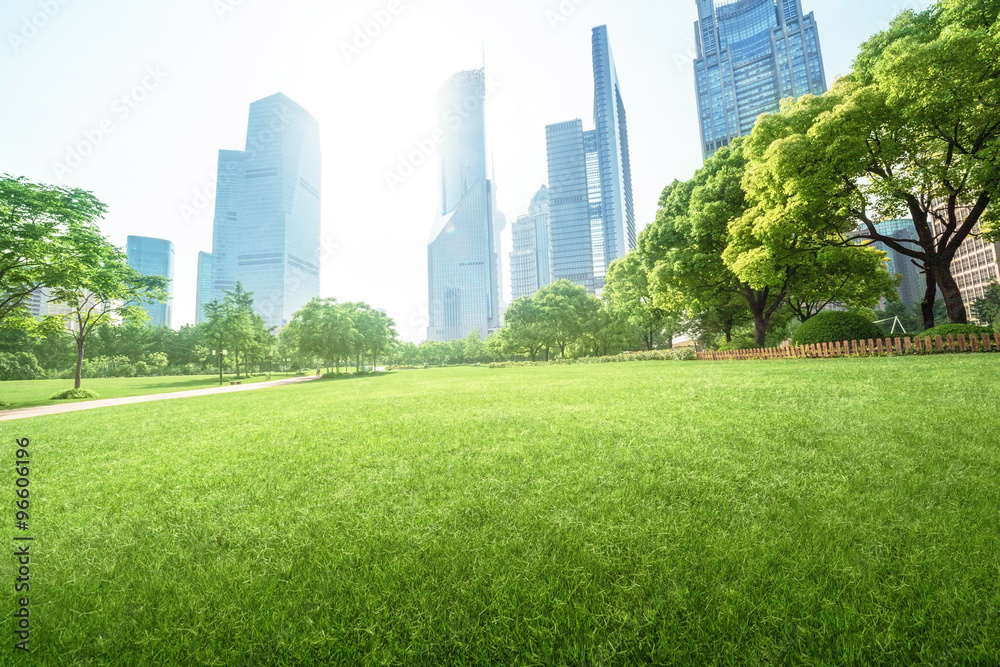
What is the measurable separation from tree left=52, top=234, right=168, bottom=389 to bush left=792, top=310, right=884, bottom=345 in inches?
1270

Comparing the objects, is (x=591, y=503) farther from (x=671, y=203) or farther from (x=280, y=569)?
(x=671, y=203)

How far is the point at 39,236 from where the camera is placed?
50.5ft

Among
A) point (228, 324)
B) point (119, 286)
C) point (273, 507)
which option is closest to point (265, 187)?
point (228, 324)

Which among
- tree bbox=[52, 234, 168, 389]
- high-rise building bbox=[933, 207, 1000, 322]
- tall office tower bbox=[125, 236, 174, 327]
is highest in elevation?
tall office tower bbox=[125, 236, 174, 327]

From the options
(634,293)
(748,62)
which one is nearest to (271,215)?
(634,293)

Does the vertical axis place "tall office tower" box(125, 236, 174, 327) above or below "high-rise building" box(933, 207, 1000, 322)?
above

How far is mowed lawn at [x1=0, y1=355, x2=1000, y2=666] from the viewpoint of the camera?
1.60m

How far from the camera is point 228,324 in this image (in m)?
38.0

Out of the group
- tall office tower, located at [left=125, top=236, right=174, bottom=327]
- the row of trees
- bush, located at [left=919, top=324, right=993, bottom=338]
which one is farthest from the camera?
tall office tower, located at [left=125, top=236, right=174, bottom=327]

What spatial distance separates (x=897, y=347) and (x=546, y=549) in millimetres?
17600

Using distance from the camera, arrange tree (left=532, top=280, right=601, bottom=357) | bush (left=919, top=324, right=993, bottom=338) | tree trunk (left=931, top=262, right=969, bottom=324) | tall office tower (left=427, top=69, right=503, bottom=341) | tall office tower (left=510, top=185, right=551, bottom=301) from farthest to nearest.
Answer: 1. tall office tower (left=510, top=185, right=551, bottom=301)
2. tall office tower (left=427, top=69, right=503, bottom=341)
3. tree (left=532, top=280, right=601, bottom=357)
4. tree trunk (left=931, top=262, right=969, bottom=324)
5. bush (left=919, top=324, right=993, bottom=338)

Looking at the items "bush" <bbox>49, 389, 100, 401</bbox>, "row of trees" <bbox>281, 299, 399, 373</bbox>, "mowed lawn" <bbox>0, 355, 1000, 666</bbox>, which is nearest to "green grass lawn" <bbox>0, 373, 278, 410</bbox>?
"bush" <bbox>49, 389, 100, 401</bbox>

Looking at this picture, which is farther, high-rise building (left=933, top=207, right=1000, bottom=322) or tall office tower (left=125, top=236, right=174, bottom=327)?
tall office tower (left=125, top=236, right=174, bottom=327)

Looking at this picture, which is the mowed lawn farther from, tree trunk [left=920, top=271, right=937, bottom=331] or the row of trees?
the row of trees
